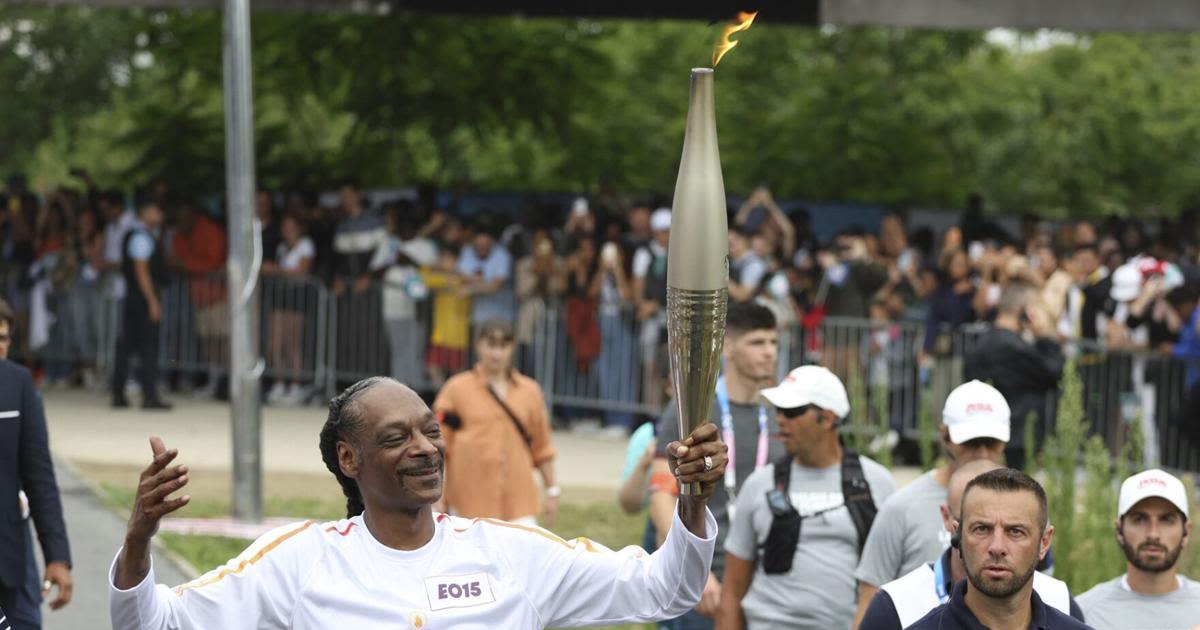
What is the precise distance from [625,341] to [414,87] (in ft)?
18.8

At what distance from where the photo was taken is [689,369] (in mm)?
4051

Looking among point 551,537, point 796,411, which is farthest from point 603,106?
point 551,537

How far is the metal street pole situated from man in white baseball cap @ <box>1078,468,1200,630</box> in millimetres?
7501

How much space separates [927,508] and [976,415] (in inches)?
14.1

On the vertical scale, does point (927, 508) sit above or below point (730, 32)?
below

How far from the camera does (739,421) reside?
7.88m

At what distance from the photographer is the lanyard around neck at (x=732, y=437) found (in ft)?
25.7

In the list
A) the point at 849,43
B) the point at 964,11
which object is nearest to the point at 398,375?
the point at 964,11

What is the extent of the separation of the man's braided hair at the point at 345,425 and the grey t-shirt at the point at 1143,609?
271cm

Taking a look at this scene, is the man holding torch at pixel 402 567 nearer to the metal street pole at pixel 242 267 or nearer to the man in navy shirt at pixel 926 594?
the man in navy shirt at pixel 926 594

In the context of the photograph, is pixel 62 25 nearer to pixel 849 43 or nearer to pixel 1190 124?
pixel 849 43

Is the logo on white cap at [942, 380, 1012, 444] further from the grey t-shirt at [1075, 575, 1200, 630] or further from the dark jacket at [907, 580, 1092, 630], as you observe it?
the dark jacket at [907, 580, 1092, 630]

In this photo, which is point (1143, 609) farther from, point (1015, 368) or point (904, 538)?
point (1015, 368)

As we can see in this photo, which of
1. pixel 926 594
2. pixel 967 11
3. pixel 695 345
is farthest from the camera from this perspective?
pixel 967 11
